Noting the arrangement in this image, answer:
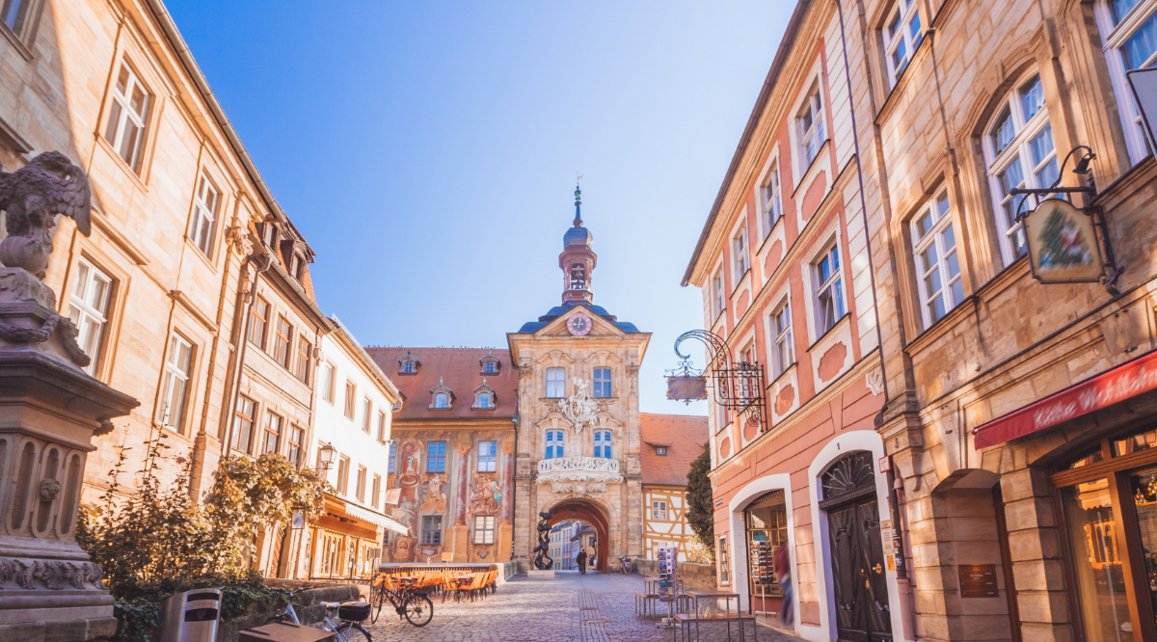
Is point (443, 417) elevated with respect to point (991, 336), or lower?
elevated

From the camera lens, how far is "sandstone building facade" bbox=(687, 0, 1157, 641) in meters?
5.59

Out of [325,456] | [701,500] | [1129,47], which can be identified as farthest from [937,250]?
[701,500]

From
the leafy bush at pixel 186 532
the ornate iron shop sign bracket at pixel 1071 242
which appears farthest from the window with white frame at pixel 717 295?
the ornate iron shop sign bracket at pixel 1071 242

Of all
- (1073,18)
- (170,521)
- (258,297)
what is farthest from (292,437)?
(1073,18)

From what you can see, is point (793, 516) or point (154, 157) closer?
point (793, 516)

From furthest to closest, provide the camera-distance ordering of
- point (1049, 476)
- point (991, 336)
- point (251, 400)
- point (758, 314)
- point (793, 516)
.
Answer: point (251, 400) < point (758, 314) < point (793, 516) < point (991, 336) < point (1049, 476)

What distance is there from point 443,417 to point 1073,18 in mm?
38309

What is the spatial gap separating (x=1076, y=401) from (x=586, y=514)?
45.2 metres

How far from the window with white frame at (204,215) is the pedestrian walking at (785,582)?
12.6m

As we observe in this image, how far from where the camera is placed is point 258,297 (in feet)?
62.6

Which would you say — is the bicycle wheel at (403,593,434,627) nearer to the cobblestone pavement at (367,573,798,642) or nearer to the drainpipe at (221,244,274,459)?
the cobblestone pavement at (367,573,798,642)

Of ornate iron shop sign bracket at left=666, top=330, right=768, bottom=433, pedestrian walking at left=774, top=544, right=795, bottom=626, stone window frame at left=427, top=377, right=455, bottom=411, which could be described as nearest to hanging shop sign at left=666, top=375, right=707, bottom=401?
A: ornate iron shop sign bracket at left=666, top=330, right=768, bottom=433

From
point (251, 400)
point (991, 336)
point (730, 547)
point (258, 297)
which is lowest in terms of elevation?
point (730, 547)

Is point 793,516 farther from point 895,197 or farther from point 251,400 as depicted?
point 251,400
